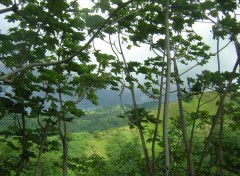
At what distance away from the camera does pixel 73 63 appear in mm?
9445

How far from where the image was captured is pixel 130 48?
10.5 meters

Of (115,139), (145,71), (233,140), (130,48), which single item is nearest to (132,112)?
(145,71)

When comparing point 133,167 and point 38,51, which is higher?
point 38,51

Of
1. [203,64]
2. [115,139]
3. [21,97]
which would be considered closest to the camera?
[21,97]

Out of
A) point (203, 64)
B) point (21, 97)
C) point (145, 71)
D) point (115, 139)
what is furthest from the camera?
point (115, 139)

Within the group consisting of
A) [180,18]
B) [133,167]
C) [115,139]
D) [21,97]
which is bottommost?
[115,139]

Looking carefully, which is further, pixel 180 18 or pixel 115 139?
pixel 115 139

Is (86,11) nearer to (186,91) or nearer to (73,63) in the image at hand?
(73,63)

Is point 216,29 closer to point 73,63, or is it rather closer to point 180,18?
point 180,18

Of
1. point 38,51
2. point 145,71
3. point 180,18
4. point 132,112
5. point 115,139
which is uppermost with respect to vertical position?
point 180,18

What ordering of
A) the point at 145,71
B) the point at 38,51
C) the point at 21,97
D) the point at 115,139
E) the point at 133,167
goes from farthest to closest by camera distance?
the point at 115,139 < the point at 133,167 < the point at 145,71 < the point at 38,51 < the point at 21,97

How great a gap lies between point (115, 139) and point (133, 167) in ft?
132

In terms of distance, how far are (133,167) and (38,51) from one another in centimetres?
650

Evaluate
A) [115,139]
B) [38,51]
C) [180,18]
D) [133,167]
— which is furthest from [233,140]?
[115,139]
